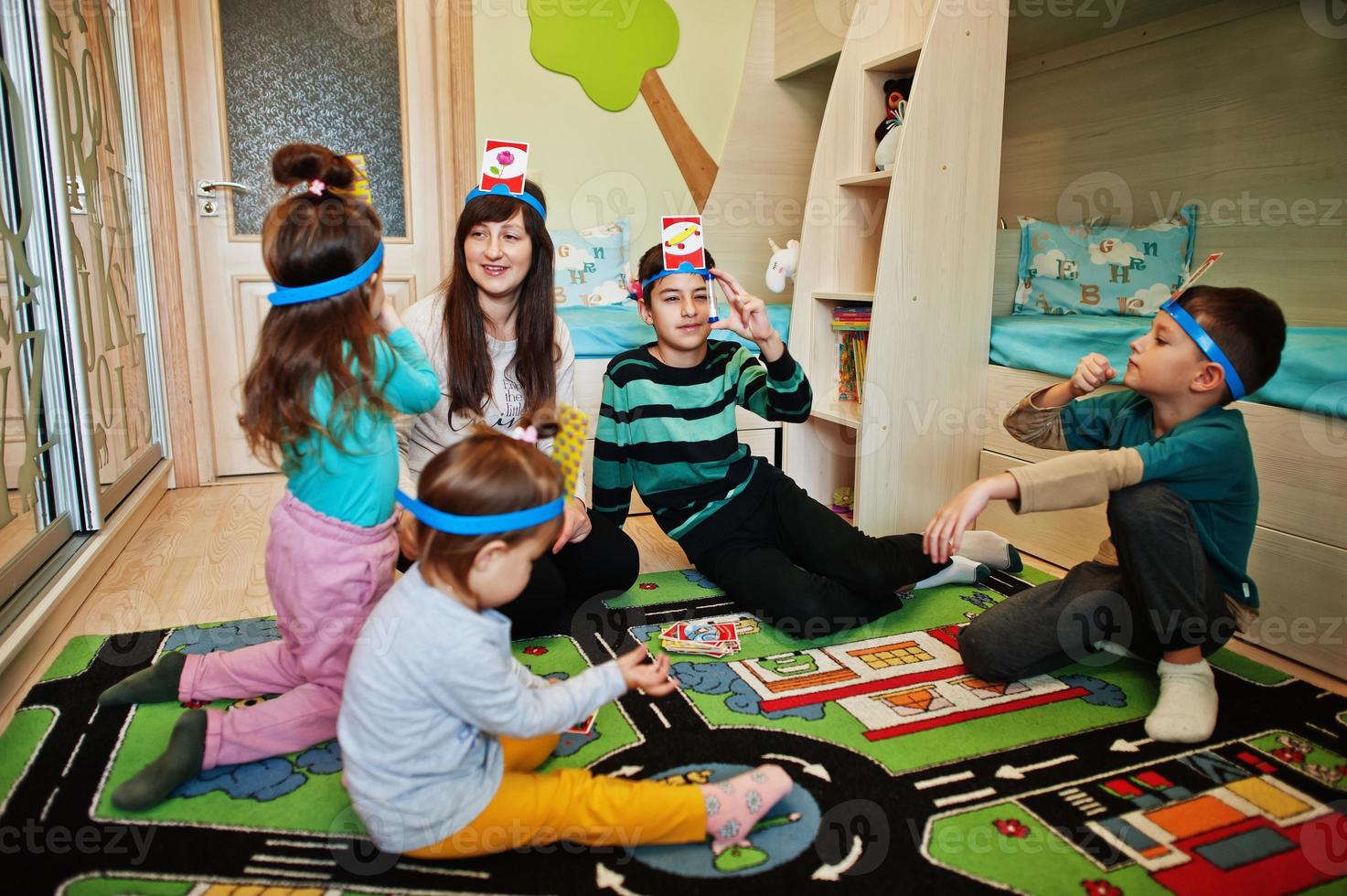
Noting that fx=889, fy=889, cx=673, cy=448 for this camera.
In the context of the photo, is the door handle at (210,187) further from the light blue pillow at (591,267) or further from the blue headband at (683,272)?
the blue headband at (683,272)

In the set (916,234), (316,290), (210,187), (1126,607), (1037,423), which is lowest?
(1126,607)

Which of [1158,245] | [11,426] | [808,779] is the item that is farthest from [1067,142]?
[11,426]

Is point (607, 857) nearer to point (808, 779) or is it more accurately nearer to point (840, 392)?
point (808, 779)

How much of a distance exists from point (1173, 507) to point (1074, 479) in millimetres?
164

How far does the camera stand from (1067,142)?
2.53 m

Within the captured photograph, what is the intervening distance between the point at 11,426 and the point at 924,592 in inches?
71.2

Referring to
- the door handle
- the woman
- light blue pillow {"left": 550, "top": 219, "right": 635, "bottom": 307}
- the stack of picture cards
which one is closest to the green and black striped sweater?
the woman

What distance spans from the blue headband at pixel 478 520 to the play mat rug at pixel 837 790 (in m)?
0.38

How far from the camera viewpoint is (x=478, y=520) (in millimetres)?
884

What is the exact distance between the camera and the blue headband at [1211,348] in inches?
51.1

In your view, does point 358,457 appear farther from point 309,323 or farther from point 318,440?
point 309,323

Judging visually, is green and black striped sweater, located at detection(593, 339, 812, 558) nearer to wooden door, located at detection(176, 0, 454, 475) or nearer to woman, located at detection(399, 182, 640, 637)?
woman, located at detection(399, 182, 640, 637)

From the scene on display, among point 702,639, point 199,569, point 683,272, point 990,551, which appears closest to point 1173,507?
point 990,551

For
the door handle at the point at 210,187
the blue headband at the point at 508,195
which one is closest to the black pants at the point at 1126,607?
the blue headband at the point at 508,195
